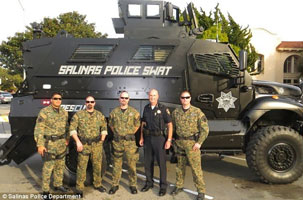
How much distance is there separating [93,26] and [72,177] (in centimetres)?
2694

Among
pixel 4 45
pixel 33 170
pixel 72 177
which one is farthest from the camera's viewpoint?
pixel 4 45

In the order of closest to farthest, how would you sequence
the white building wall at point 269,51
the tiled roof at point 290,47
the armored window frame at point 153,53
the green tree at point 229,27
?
the armored window frame at point 153,53 < the green tree at point 229,27 < the white building wall at point 269,51 < the tiled roof at point 290,47

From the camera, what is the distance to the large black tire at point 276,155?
4602mm

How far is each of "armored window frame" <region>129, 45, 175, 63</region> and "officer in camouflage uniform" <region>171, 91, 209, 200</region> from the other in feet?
3.38

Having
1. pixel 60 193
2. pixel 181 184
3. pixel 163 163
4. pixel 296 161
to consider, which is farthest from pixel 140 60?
pixel 296 161

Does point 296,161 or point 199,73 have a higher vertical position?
point 199,73

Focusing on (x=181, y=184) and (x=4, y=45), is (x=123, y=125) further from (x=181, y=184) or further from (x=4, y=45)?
(x=4, y=45)

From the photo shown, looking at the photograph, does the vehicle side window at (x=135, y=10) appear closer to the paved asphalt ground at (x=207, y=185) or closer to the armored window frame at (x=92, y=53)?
the armored window frame at (x=92, y=53)

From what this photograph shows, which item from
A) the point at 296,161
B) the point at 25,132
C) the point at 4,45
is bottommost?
the point at 296,161

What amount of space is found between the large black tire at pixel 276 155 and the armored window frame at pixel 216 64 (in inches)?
46.3

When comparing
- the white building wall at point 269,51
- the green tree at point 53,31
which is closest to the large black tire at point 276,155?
the green tree at point 53,31

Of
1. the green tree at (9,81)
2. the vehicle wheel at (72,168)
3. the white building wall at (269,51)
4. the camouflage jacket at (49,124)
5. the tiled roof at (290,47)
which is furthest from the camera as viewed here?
the green tree at (9,81)

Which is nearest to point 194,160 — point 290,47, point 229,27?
point 229,27

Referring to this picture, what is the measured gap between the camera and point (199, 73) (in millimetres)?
4754
